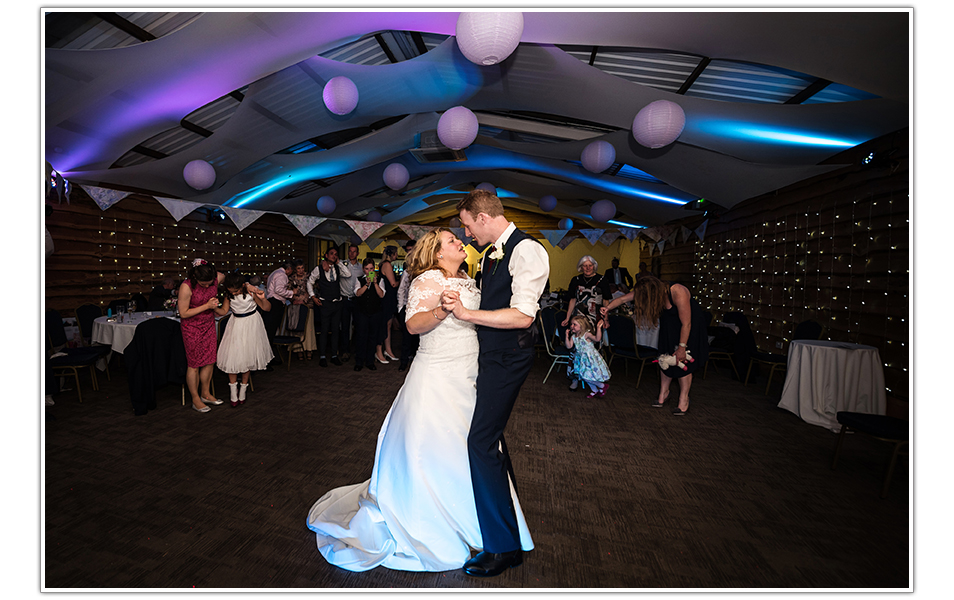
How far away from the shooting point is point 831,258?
18.2 ft

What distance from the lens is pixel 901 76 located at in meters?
3.37

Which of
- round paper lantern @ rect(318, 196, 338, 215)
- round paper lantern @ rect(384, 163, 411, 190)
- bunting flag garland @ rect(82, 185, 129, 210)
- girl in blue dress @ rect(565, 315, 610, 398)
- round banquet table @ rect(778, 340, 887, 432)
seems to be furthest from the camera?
round paper lantern @ rect(318, 196, 338, 215)

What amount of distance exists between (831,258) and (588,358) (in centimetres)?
372

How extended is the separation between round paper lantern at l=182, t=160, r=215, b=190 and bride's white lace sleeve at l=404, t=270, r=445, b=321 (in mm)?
6090

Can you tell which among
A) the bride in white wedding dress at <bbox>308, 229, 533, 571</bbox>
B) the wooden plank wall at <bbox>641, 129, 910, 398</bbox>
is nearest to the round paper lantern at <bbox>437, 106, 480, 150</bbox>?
the bride in white wedding dress at <bbox>308, 229, 533, 571</bbox>

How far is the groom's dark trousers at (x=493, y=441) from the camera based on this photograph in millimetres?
1771

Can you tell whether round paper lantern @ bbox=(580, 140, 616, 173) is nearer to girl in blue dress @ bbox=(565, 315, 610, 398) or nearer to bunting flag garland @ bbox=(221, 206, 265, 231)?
girl in blue dress @ bbox=(565, 315, 610, 398)

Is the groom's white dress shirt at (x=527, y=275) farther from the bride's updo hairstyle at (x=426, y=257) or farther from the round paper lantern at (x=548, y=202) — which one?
the round paper lantern at (x=548, y=202)

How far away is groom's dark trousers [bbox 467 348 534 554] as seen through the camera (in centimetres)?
177

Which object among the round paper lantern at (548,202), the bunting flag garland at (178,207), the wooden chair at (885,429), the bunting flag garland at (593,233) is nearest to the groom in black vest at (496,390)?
the wooden chair at (885,429)

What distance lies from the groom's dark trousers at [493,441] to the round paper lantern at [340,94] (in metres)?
4.10

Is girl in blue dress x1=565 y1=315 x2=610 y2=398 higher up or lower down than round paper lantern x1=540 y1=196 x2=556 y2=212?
lower down
